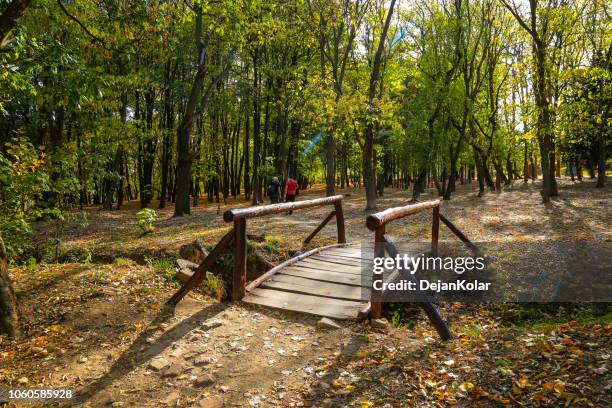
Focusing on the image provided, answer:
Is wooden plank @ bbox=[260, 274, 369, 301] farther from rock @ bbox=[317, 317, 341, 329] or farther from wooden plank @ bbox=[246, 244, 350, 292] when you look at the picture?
rock @ bbox=[317, 317, 341, 329]

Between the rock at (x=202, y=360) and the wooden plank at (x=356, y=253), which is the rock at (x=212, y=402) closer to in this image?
the rock at (x=202, y=360)

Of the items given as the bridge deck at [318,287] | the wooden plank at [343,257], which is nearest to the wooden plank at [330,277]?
the bridge deck at [318,287]

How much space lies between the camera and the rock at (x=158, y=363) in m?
4.06

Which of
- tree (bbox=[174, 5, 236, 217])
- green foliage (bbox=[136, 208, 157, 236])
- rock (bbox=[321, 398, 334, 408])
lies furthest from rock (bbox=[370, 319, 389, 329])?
tree (bbox=[174, 5, 236, 217])

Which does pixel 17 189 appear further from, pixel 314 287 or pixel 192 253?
pixel 314 287

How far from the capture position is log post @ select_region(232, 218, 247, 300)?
5.48m

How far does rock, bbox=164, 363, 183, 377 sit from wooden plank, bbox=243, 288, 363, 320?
1.72m

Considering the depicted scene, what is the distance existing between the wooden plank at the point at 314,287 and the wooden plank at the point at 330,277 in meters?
0.14

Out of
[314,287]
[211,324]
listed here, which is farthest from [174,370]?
[314,287]

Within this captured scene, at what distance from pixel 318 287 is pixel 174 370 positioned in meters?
2.86

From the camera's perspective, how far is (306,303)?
5707 mm

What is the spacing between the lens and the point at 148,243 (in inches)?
440

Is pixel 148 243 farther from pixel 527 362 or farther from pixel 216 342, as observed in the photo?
pixel 527 362

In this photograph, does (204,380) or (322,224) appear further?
(322,224)
